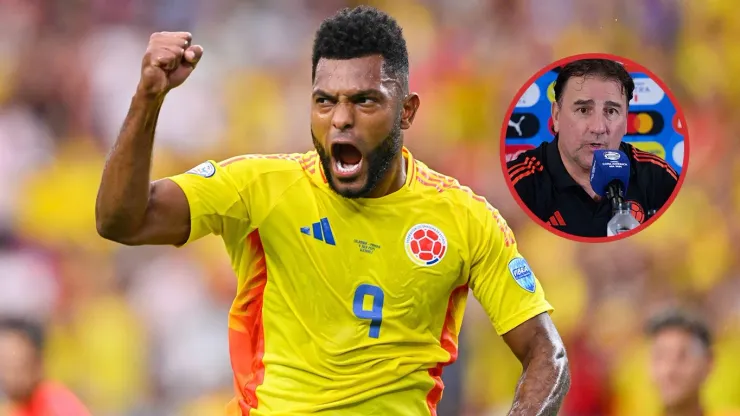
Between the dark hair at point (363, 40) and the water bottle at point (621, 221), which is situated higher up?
the dark hair at point (363, 40)

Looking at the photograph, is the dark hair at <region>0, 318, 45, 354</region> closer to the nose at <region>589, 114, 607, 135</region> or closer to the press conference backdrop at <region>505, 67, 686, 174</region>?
the press conference backdrop at <region>505, 67, 686, 174</region>

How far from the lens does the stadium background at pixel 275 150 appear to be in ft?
21.1

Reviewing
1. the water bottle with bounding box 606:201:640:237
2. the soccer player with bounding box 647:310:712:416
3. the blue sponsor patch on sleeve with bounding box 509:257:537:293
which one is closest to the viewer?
the blue sponsor patch on sleeve with bounding box 509:257:537:293

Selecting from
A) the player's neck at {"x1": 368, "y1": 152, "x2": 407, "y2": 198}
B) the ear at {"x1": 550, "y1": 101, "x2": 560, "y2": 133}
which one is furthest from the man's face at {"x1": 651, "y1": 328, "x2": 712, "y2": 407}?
the player's neck at {"x1": 368, "y1": 152, "x2": 407, "y2": 198}

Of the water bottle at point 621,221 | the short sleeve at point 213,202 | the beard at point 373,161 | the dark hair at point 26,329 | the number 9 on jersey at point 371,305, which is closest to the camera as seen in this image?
the short sleeve at point 213,202

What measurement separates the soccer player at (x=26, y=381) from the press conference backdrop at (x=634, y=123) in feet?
9.58

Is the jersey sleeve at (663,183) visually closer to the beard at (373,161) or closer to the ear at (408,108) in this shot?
the ear at (408,108)

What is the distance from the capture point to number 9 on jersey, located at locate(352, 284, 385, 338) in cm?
365

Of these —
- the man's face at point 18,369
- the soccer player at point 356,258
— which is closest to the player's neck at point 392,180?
the soccer player at point 356,258

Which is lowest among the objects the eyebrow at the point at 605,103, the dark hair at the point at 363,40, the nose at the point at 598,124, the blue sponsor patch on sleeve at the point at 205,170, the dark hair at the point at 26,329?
the dark hair at the point at 26,329

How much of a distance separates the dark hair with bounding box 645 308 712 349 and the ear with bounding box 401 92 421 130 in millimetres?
3246

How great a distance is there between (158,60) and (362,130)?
735mm

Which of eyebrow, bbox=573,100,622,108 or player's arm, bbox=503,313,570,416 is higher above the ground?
eyebrow, bbox=573,100,622,108

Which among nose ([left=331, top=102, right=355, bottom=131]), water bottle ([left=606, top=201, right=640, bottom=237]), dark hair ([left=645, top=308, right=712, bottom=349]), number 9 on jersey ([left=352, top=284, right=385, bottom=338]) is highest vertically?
nose ([left=331, top=102, right=355, bottom=131])
